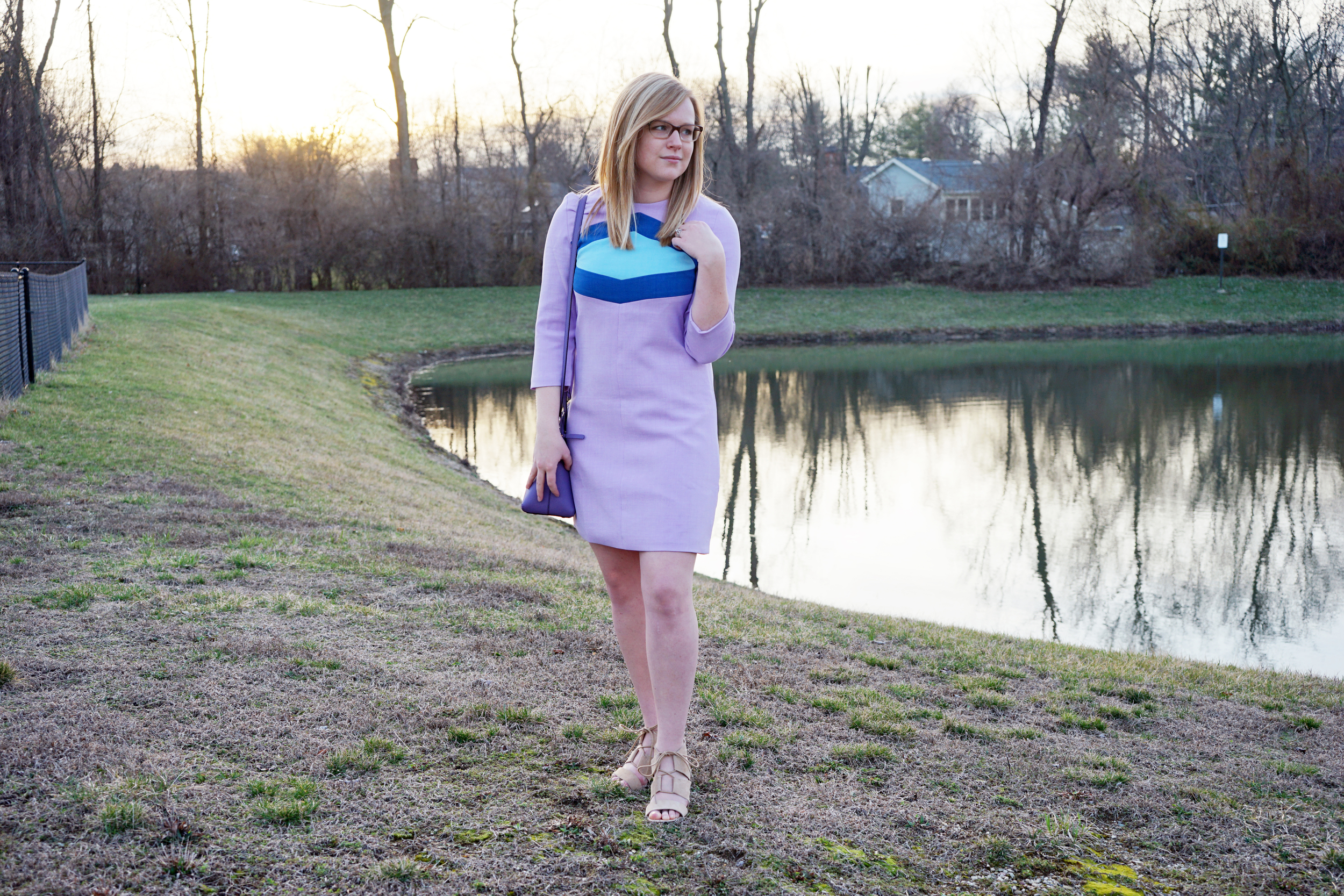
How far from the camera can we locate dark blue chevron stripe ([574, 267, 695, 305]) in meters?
2.51

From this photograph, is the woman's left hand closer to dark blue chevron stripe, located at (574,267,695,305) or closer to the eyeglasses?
dark blue chevron stripe, located at (574,267,695,305)

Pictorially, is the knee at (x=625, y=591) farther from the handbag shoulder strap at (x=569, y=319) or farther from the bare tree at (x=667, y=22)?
the bare tree at (x=667, y=22)

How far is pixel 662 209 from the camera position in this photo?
2.58 m

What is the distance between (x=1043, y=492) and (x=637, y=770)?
10.2m

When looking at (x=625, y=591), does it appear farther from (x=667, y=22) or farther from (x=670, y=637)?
(x=667, y=22)

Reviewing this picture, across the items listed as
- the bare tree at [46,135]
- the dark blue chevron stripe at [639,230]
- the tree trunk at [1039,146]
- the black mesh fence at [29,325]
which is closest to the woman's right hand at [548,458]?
the dark blue chevron stripe at [639,230]

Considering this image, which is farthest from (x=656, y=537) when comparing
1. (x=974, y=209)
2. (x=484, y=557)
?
(x=974, y=209)

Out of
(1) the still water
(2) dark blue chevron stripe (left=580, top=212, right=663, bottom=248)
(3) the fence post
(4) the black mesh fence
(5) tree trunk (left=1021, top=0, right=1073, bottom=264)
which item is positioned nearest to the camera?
(2) dark blue chevron stripe (left=580, top=212, right=663, bottom=248)

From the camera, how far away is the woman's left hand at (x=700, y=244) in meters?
2.46

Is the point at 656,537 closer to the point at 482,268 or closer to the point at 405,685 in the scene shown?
the point at 405,685

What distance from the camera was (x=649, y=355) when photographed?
100 inches

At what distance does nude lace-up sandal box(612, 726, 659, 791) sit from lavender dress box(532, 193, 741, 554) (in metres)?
0.66

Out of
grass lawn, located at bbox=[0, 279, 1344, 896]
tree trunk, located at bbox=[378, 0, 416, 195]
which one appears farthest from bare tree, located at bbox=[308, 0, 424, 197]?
grass lawn, located at bbox=[0, 279, 1344, 896]

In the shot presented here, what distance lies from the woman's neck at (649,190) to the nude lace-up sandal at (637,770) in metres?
1.43
